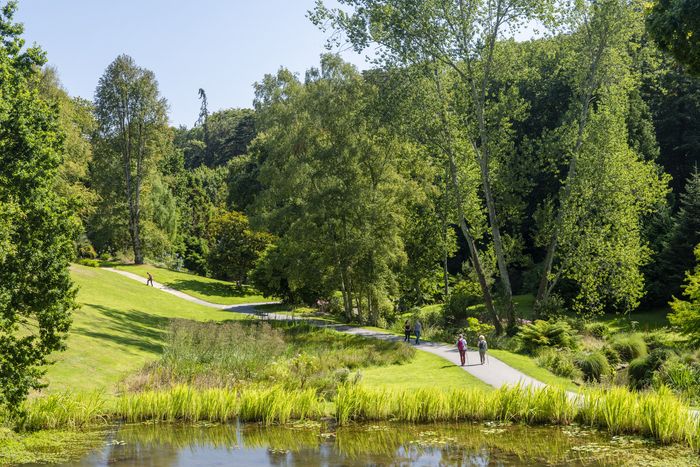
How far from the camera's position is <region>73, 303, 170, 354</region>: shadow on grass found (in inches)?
1033

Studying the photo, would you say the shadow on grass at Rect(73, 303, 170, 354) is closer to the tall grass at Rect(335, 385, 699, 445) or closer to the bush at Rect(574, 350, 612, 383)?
the tall grass at Rect(335, 385, 699, 445)

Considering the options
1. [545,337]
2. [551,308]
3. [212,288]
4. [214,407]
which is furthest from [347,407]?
[212,288]

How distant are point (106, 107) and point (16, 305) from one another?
45277mm

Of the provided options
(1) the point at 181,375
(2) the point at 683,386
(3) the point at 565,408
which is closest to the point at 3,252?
(1) the point at 181,375

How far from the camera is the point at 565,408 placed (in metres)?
16.0

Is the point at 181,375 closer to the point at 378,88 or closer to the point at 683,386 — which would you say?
the point at 683,386

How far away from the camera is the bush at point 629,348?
28.0m

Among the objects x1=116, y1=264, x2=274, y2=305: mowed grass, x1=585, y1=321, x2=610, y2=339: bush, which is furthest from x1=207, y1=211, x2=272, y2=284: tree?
x1=585, y1=321, x2=610, y2=339: bush

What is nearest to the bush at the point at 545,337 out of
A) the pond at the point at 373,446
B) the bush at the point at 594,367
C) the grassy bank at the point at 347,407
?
the bush at the point at 594,367

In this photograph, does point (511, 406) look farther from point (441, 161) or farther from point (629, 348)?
point (441, 161)

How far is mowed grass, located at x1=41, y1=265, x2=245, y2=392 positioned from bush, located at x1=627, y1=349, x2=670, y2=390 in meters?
17.8

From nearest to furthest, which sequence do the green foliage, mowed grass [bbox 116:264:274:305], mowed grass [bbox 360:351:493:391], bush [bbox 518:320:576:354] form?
the green foliage, mowed grass [bbox 360:351:493:391], bush [bbox 518:320:576:354], mowed grass [bbox 116:264:274:305]

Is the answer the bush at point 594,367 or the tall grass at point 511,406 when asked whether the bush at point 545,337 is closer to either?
the bush at point 594,367

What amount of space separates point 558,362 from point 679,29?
15.4m
